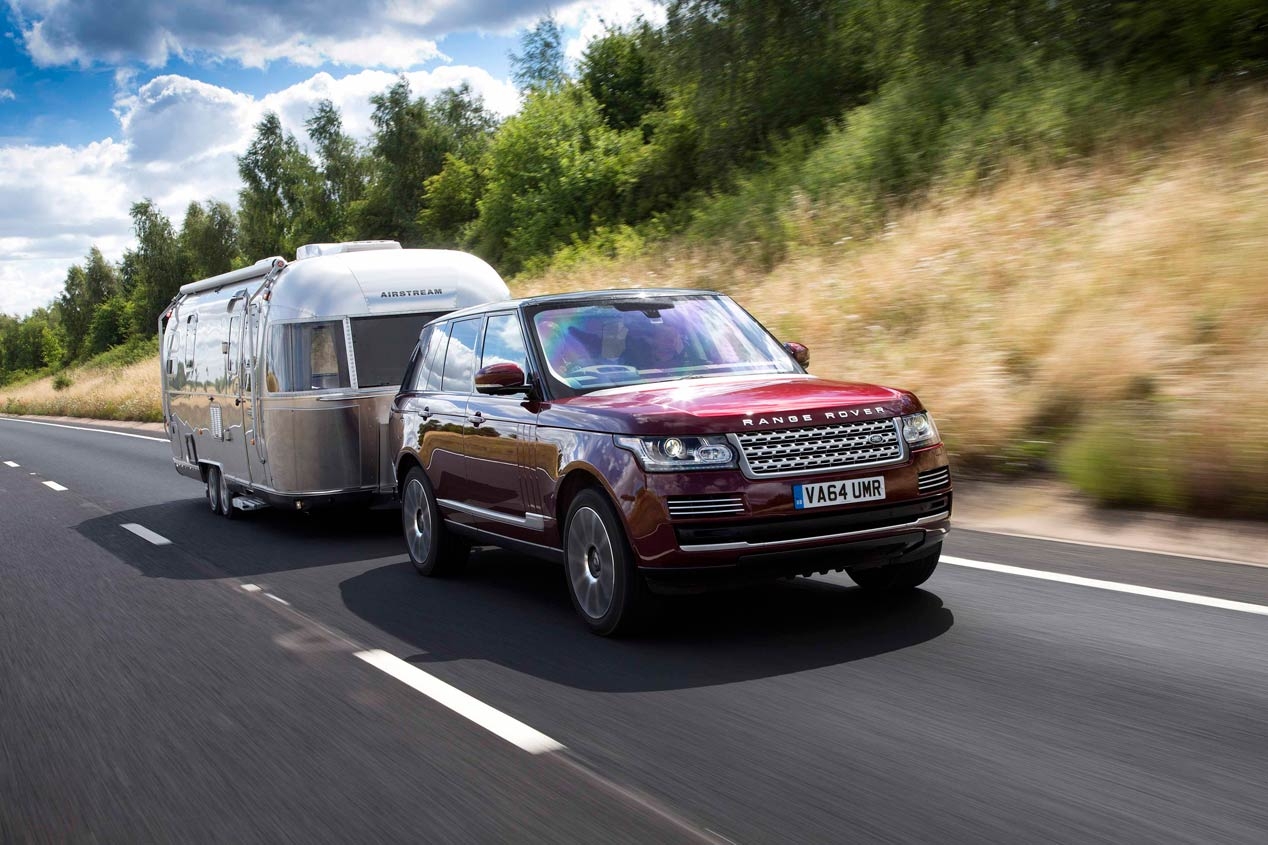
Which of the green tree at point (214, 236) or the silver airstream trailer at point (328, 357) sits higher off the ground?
the green tree at point (214, 236)

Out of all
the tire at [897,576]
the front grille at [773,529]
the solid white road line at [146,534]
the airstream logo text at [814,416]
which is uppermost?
the airstream logo text at [814,416]

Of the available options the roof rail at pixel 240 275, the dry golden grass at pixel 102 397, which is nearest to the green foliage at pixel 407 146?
the dry golden grass at pixel 102 397

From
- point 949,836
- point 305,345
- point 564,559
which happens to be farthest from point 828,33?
point 949,836

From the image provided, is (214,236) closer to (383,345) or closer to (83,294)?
(83,294)

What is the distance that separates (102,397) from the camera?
53625 mm

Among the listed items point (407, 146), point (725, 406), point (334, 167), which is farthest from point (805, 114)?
point (334, 167)

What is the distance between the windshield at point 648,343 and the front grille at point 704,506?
4.26ft

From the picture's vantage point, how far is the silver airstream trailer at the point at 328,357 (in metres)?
11.1

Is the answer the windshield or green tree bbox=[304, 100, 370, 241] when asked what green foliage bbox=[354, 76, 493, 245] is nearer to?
green tree bbox=[304, 100, 370, 241]

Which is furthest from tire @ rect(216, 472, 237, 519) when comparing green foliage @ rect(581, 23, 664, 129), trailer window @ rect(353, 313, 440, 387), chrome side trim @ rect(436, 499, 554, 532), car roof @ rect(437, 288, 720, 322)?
green foliage @ rect(581, 23, 664, 129)

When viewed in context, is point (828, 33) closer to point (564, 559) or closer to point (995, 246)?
point (995, 246)

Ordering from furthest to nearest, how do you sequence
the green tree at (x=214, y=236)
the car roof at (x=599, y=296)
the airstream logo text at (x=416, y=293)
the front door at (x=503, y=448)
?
the green tree at (x=214, y=236) < the airstream logo text at (x=416, y=293) < the car roof at (x=599, y=296) < the front door at (x=503, y=448)

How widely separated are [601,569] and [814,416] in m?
1.30

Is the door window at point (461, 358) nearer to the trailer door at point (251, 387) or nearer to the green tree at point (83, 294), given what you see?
the trailer door at point (251, 387)
